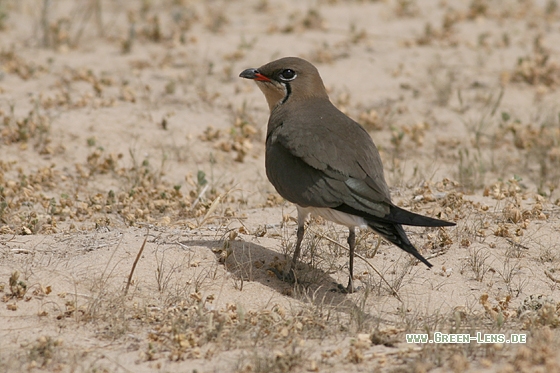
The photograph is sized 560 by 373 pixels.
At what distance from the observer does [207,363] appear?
13.1 feet

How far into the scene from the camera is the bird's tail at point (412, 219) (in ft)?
14.2

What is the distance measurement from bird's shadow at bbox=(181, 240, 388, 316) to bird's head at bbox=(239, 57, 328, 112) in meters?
1.18

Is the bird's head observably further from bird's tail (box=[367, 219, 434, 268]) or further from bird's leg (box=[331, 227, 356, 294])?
bird's tail (box=[367, 219, 434, 268])

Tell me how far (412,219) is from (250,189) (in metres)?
2.80

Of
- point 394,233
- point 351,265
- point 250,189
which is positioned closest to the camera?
point 394,233

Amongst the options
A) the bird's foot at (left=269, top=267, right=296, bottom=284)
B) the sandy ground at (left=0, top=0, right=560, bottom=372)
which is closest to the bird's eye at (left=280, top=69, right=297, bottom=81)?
the sandy ground at (left=0, top=0, right=560, bottom=372)

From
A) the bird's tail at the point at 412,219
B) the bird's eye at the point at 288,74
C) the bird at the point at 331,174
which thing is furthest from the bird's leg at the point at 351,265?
the bird's eye at the point at 288,74

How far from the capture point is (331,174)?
488 centimetres

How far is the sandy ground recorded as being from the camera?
4215 millimetres

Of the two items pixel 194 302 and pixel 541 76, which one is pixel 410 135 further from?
pixel 194 302

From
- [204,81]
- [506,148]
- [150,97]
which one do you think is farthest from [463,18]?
[150,97]

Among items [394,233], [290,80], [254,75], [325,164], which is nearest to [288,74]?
[290,80]

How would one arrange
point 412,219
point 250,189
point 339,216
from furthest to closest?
point 250,189, point 339,216, point 412,219

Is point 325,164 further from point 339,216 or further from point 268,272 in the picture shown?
point 268,272
